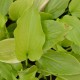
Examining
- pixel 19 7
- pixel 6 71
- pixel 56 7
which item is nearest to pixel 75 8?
pixel 56 7

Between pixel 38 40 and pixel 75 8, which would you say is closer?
pixel 38 40

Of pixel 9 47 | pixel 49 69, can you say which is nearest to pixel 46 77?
pixel 49 69

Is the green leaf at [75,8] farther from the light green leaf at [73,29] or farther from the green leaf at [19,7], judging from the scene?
the green leaf at [19,7]

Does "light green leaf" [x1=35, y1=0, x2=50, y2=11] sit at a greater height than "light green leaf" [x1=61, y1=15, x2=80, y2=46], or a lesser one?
greater

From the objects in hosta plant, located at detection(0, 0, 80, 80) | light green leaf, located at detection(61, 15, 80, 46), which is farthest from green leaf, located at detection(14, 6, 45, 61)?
light green leaf, located at detection(61, 15, 80, 46)

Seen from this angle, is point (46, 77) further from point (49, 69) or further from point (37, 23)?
point (37, 23)

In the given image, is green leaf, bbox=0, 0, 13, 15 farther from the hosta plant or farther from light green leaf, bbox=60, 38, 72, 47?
light green leaf, bbox=60, 38, 72, 47

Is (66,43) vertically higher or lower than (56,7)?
lower

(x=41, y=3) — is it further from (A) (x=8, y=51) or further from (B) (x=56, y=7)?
(A) (x=8, y=51)
